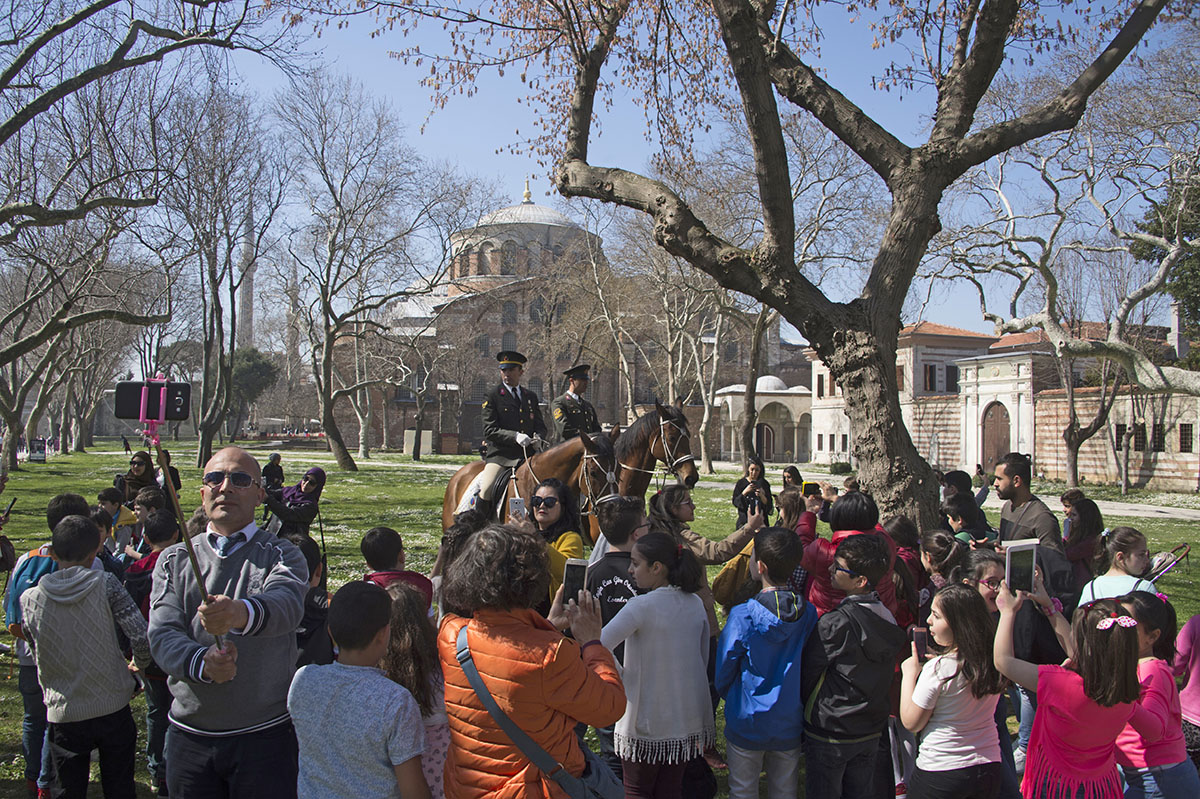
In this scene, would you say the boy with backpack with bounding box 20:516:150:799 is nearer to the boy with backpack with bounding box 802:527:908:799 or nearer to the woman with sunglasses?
the woman with sunglasses

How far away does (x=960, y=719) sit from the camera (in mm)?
3545

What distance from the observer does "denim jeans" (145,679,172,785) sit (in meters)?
4.48

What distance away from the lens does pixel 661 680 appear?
3.69 m

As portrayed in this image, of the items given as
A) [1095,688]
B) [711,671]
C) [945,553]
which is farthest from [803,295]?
[1095,688]

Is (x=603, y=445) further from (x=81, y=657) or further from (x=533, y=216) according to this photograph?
(x=533, y=216)

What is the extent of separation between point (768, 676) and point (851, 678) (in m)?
0.36

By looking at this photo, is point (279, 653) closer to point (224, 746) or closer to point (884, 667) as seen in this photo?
point (224, 746)

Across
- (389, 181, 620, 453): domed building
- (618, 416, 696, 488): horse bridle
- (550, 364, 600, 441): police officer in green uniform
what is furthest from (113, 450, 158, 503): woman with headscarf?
(389, 181, 620, 453): domed building

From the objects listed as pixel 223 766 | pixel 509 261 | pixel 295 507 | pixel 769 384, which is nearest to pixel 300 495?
pixel 295 507

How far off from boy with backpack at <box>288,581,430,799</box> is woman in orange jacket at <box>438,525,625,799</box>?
149 mm

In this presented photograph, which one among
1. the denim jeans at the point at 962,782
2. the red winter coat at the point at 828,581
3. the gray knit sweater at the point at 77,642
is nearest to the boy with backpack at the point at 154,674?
the gray knit sweater at the point at 77,642

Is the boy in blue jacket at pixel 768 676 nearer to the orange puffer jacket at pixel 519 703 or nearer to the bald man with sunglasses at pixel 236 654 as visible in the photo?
the orange puffer jacket at pixel 519 703

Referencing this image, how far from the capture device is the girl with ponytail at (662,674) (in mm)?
3678

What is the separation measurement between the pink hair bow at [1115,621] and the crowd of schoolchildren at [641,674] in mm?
11
